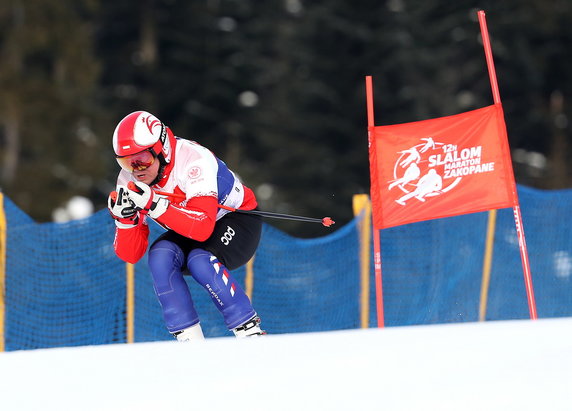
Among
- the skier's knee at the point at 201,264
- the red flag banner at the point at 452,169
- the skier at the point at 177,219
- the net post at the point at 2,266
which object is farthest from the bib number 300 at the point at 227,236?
the net post at the point at 2,266

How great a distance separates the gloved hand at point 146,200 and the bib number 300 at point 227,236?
1.61ft

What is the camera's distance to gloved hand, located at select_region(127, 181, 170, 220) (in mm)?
5152

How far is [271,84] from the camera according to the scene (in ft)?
123

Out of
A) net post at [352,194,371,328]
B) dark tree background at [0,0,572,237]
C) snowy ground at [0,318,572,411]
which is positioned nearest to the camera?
snowy ground at [0,318,572,411]

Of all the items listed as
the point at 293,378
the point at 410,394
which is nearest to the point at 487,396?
the point at 410,394

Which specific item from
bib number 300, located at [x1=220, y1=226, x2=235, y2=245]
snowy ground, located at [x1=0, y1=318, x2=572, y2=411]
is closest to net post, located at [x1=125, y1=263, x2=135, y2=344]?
bib number 300, located at [x1=220, y1=226, x2=235, y2=245]

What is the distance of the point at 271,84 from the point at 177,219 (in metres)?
32.5

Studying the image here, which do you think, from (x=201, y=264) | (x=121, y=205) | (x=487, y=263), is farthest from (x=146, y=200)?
(x=487, y=263)

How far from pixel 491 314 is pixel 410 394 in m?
5.60

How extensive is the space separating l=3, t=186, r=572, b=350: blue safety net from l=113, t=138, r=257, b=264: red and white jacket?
184cm

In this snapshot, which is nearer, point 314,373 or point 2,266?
point 314,373

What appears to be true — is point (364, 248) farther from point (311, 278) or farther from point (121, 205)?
point (121, 205)

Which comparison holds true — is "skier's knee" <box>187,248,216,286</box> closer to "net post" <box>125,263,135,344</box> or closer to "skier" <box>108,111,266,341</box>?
"skier" <box>108,111,266,341</box>

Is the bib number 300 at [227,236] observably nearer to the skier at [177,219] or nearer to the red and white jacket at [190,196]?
the skier at [177,219]
